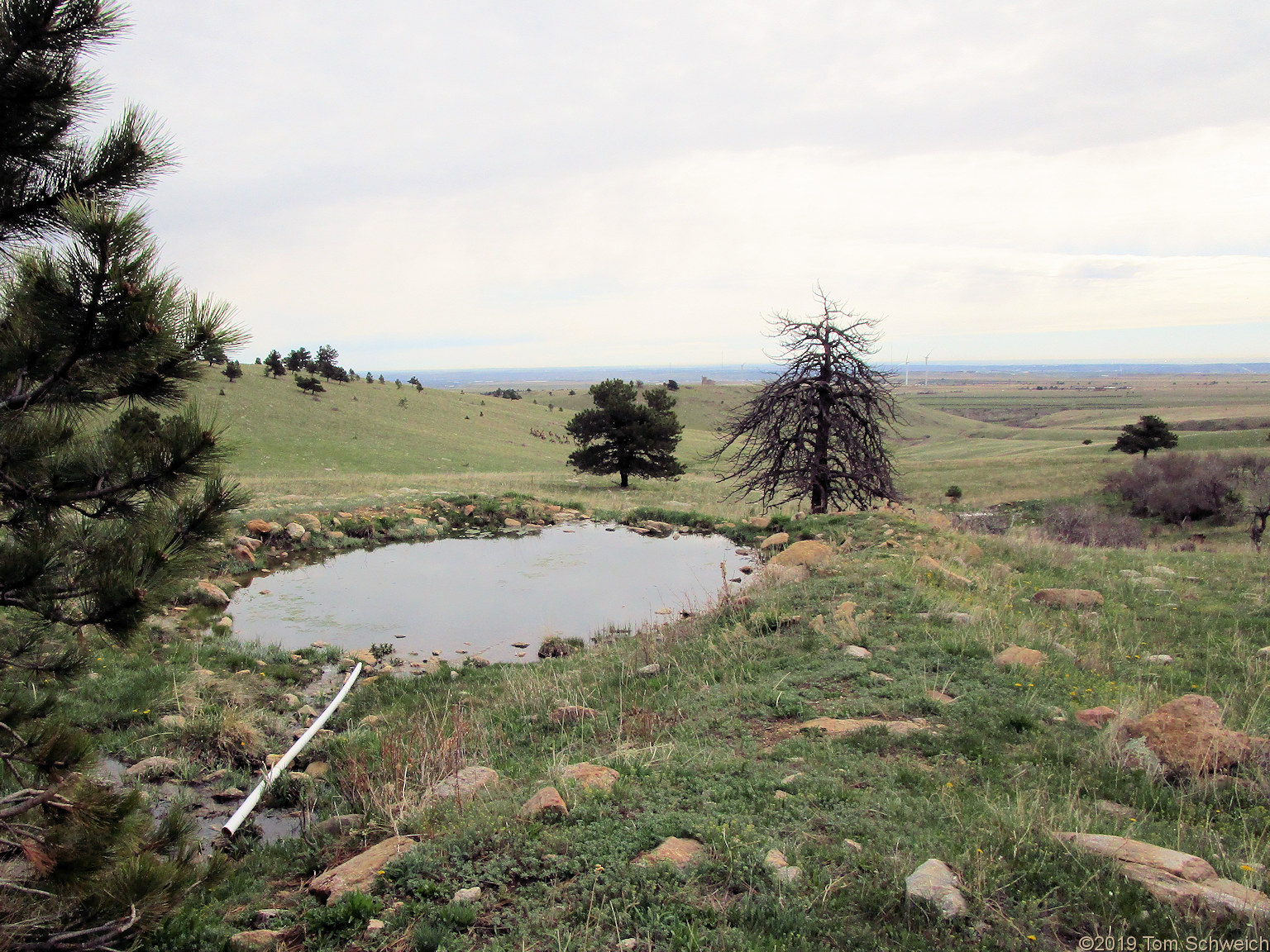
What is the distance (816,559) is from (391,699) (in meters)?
6.65

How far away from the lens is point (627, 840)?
395cm

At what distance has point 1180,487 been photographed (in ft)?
86.0

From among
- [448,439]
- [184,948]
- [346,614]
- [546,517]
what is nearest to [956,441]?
[448,439]

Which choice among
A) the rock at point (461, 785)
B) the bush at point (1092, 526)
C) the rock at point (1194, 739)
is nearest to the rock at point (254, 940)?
the rock at point (461, 785)

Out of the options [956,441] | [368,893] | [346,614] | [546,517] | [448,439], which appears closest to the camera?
[368,893]

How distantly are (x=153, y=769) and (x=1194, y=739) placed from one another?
793cm

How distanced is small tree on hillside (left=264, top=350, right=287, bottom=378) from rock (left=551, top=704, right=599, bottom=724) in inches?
1672

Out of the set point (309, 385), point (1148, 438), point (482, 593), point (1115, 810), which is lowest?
point (482, 593)

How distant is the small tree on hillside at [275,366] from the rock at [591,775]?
43.9 meters

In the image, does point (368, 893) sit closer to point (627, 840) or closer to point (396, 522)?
point (627, 840)

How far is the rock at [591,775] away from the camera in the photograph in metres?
4.60

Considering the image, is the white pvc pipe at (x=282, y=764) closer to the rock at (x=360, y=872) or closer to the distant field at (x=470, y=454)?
the rock at (x=360, y=872)

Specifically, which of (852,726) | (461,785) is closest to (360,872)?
(461,785)

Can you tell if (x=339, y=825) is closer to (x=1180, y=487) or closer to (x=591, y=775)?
(x=591, y=775)
